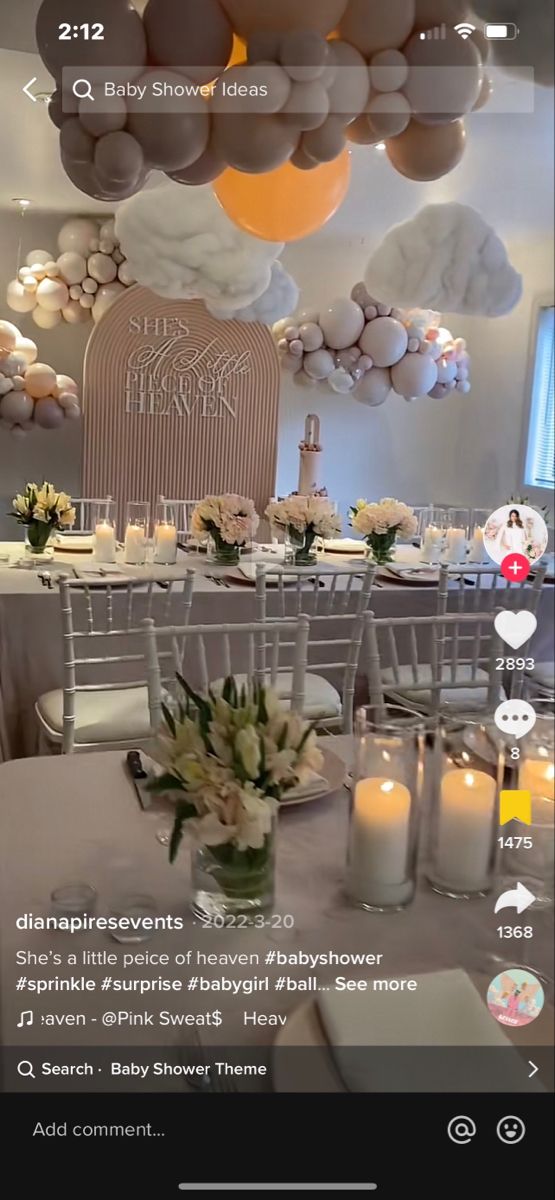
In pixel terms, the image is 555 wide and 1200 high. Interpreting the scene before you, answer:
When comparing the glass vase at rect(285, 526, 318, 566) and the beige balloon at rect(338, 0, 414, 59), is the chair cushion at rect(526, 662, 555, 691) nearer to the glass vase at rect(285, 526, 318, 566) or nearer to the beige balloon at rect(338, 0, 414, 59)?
the glass vase at rect(285, 526, 318, 566)

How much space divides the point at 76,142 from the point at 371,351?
297 mm

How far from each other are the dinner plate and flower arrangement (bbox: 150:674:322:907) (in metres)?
0.16

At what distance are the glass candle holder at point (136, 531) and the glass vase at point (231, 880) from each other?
0.32 metres

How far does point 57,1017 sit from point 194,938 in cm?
11

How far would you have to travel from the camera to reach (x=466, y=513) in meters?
0.80

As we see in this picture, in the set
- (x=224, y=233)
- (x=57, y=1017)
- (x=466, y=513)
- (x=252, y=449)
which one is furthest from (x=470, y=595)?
(x=57, y=1017)

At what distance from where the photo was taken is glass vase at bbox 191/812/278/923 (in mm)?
653

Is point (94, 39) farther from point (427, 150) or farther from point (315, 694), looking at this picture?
point (315, 694)

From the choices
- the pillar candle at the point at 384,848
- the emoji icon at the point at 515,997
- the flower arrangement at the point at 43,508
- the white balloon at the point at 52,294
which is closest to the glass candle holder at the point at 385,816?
the pillar candle at the point at 384,848

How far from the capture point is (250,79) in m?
0.66

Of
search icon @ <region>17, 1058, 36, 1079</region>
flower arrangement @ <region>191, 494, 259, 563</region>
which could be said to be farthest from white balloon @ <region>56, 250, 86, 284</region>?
search icon @ <region>17, 1058, 36, 1079</region>

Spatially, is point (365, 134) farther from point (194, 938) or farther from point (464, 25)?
point (194, 938)

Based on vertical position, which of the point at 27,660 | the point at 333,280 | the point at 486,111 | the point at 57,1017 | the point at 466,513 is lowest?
the point at 57,1017

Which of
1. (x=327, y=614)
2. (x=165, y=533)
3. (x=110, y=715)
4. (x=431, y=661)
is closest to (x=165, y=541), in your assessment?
(x=165, y=533)
